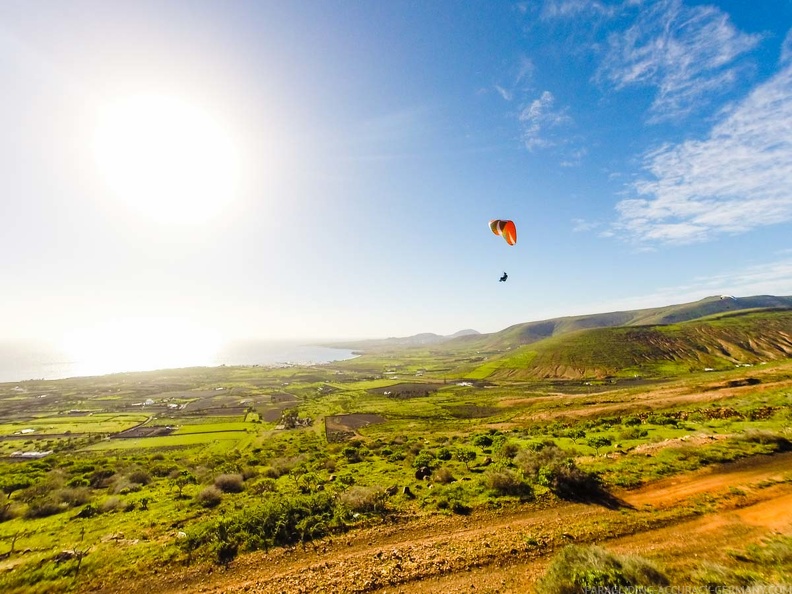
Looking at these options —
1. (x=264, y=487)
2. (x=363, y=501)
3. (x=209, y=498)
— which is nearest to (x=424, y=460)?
(x=363, y=501)

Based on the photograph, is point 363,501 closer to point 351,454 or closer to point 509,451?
point 509,451

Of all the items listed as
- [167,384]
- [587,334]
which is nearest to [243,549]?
[587,334]

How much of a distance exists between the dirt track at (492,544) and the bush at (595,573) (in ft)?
4.44

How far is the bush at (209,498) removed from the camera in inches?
887

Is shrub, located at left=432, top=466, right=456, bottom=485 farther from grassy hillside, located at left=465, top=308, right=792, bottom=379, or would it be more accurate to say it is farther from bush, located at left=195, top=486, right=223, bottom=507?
grassy hillside, located at left=465, top=308, right=792, bottom=379

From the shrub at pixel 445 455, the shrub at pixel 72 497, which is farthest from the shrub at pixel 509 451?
the shrub at pixel 72 497

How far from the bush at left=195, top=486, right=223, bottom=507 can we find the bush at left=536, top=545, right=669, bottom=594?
21.2 m

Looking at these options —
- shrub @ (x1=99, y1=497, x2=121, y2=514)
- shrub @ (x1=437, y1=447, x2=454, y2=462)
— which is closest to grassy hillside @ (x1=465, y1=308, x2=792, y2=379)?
shrub @ (x1=437, y1=447, x2=454, y2=462)

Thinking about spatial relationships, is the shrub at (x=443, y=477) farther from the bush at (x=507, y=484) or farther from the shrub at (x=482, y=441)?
the shrub at (x=482, y=441)

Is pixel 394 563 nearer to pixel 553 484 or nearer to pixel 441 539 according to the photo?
pixel 441 539

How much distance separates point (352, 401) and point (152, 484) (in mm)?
69277

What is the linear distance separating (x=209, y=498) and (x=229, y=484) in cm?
275

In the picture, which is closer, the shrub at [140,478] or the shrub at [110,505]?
the shrub at [110,505]

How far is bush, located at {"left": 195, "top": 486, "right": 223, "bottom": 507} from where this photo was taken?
22.5 meters
